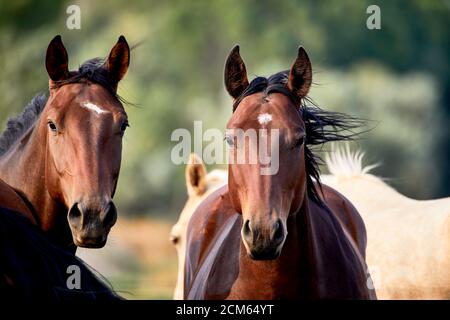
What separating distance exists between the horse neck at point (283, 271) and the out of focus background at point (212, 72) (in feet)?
37.9

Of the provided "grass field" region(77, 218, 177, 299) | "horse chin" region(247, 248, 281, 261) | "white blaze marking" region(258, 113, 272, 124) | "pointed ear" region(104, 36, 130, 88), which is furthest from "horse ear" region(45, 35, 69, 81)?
"grass field" region(77, 218, 177, 299)

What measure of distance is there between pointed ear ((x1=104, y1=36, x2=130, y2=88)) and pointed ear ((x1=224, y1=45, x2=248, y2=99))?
1.85 feet

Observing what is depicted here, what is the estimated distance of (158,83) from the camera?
29188 millimetres

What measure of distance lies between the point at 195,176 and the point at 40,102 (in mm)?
2457

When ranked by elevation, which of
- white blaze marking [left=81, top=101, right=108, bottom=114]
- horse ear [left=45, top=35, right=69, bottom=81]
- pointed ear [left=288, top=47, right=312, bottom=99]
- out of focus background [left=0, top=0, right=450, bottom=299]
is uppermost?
horse ear [left=45, top=35, right=69, bottom=81]

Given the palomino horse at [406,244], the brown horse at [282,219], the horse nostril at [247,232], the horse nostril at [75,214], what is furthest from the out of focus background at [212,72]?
the horse nostril at [247,232]

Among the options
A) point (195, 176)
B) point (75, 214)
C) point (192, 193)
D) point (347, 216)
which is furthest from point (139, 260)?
point (75, 214)

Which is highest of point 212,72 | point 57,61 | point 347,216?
point 57,61

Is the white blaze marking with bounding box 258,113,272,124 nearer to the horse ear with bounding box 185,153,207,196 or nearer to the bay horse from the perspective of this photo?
the bay horse

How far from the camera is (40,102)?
5.42 meters

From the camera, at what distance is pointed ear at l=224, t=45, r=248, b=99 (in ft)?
16.8

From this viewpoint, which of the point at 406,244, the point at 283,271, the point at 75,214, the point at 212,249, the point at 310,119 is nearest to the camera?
the point at 75,214

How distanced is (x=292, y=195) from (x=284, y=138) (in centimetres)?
27

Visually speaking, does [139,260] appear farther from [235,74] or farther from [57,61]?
[235,74]
